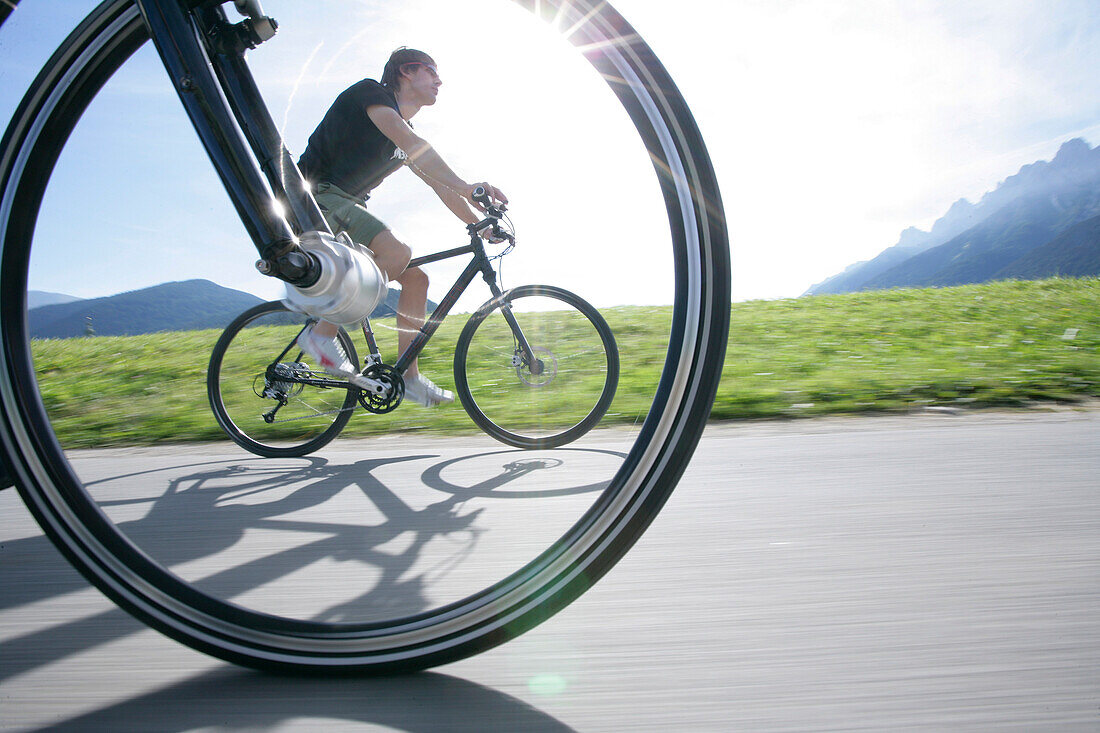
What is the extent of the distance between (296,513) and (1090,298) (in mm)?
9011

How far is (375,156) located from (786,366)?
3.12 m

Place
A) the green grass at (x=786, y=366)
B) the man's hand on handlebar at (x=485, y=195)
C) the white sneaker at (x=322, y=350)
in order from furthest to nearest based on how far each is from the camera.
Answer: the green grass at (x=786, y=366), the man's hand on handlebar at (x=485, y=195), the white sneaker at (x=322, y=350)

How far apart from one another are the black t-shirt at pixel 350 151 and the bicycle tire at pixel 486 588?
45.5 inches

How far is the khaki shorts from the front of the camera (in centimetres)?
236

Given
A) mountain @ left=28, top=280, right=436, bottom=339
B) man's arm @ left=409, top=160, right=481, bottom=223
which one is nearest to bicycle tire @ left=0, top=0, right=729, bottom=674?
mountain @ left=28, top=280, right=436, bottom=339

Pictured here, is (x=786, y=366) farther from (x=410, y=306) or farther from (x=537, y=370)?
(x=410, y=306)

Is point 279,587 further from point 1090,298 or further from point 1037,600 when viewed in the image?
point 1090,298

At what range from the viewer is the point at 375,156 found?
2.36 m

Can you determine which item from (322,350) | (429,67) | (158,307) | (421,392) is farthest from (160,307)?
(421,392)

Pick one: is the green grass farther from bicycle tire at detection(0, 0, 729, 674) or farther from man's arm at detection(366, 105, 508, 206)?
bicycle tire at detection(0, 0, 729, 674)

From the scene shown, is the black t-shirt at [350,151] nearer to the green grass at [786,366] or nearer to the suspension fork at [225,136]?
the green grass at [786,366]

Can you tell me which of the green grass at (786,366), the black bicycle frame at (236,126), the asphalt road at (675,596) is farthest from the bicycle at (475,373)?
the black bicycle frame at (236,126)

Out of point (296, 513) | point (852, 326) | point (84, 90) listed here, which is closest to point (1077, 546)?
point (296, 513)

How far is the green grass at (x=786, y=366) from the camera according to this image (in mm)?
3520
